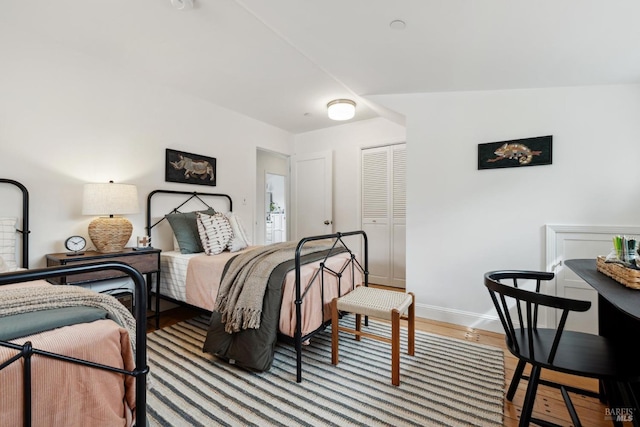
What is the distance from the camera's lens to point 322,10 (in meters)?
1.82

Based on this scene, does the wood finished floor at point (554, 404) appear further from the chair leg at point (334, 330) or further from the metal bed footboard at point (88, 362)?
the metal bed footboard at point (88, 362)

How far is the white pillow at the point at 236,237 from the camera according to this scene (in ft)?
9.49

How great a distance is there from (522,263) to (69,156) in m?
3.99

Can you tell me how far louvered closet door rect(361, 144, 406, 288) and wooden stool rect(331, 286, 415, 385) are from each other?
2.03m

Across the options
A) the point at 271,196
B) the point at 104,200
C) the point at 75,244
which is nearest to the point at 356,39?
the point at 104,200

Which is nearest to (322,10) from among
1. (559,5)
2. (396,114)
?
(559,5)

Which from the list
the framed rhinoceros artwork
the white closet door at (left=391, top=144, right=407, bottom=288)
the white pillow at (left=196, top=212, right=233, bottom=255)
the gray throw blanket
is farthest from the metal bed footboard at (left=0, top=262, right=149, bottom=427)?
the white closet door at (left=391, top=144, right=407, bottom=288)

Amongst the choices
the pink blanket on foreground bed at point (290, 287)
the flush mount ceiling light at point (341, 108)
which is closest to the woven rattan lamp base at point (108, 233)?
the pink blanket on foreground bed at point (290, 287)

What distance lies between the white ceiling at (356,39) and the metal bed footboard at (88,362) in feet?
5.75

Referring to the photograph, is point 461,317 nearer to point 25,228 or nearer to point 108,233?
point 108,233

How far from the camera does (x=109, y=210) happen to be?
7.81ft

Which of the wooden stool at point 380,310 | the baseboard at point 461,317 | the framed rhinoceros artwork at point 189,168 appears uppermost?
the framed rhinoceros artwork at point 189,168

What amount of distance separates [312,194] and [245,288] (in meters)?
2.97

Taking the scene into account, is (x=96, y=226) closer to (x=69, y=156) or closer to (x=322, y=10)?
(x=69, y=156)
